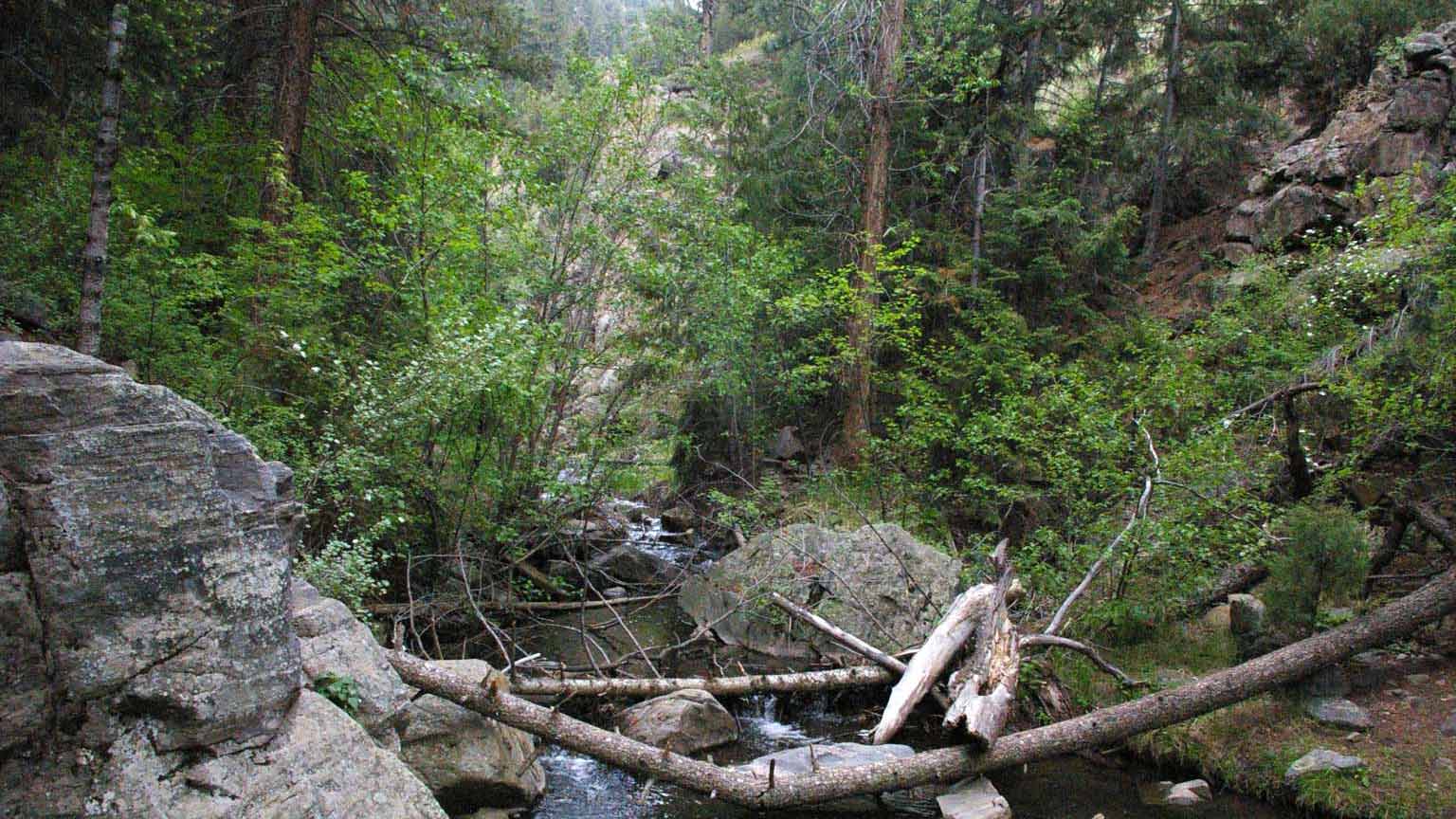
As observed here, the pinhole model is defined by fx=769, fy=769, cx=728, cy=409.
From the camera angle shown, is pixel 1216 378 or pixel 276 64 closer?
pixel 1216 378

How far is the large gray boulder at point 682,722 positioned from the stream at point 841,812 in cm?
16

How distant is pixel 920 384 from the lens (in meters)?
→ 10.9

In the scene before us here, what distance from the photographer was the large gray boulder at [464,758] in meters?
5.18

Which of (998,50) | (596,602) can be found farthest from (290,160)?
(998,50)

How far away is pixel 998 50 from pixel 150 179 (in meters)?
14.0

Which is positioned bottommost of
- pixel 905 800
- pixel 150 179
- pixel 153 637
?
pixel 905 800

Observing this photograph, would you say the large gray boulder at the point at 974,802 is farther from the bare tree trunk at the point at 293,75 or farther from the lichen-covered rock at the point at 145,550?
the bare tree trunk at the point at 293,75

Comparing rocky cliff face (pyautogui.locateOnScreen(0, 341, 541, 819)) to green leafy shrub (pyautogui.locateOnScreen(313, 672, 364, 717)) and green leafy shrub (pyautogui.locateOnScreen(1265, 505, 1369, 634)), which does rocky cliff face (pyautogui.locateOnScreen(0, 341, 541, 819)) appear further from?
green leafy shrub (pyautogui.locateOnScreen(1265, 505, 1369, 634))

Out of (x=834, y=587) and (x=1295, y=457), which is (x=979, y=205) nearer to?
(x=1295, y=457)

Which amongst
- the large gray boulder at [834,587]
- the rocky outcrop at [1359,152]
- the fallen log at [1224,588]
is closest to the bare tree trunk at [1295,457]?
the fallen log at [1224,588]

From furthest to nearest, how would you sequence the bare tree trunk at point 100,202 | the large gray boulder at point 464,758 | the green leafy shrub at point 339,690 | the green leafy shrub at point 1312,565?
the bare tree trunk at point 100,202, the green leafy shrub at point 1312,565, the large gray boulder at point 464,758, the green leafy shrub at point 339,690

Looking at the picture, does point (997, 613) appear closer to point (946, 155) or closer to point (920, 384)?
point (920, 384)

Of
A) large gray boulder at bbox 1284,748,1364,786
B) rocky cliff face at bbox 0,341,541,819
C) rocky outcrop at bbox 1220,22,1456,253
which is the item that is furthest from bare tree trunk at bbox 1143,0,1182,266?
rocky cliff face at bbox 0,341,541,819

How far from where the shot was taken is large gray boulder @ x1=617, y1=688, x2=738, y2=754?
619cm
